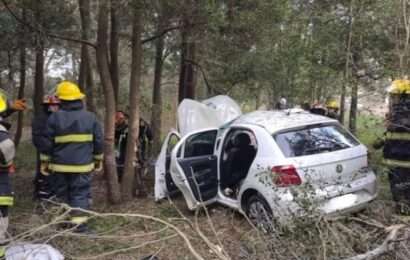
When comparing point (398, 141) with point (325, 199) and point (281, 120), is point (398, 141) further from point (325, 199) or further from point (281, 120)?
point (325, 199)

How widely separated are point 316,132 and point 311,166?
594mm

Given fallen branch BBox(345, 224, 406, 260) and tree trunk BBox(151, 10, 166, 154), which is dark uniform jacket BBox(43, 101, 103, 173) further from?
tree trunk BBox(151, 10, 166, 154)

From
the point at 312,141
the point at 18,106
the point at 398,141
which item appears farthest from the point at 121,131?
the point at 398,141

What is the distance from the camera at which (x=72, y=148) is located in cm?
581

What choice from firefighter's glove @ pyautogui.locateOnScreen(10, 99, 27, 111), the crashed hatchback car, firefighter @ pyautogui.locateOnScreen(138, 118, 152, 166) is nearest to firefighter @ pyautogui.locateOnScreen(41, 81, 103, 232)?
firefighter's glove @ pyautogui.locateOnScreen(10, 99, 27, 111)

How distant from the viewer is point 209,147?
725cm

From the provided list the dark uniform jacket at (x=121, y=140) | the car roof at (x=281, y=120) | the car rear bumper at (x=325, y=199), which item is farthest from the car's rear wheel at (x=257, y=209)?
the dark uniform jacket at (x=121, y=140)

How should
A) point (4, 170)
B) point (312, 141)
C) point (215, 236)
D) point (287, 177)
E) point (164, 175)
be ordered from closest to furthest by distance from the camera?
point (4, 170), point (215, 236), point (287, 177), point (312, 141), point (164, 175)

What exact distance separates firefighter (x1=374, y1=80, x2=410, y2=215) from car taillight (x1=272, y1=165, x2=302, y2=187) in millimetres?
1679

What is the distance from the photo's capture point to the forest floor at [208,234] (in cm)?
406

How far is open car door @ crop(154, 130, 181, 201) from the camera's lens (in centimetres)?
730

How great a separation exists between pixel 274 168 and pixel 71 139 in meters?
2.62

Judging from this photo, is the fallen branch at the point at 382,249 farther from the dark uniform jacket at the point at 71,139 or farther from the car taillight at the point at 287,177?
the dark uniform jacket at the point at 71,139

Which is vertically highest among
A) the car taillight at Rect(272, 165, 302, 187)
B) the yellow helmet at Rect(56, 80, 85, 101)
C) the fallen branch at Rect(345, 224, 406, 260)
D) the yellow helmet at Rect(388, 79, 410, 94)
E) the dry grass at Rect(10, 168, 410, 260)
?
the yellow helmet at Rect(388, 79, 410, 94)
